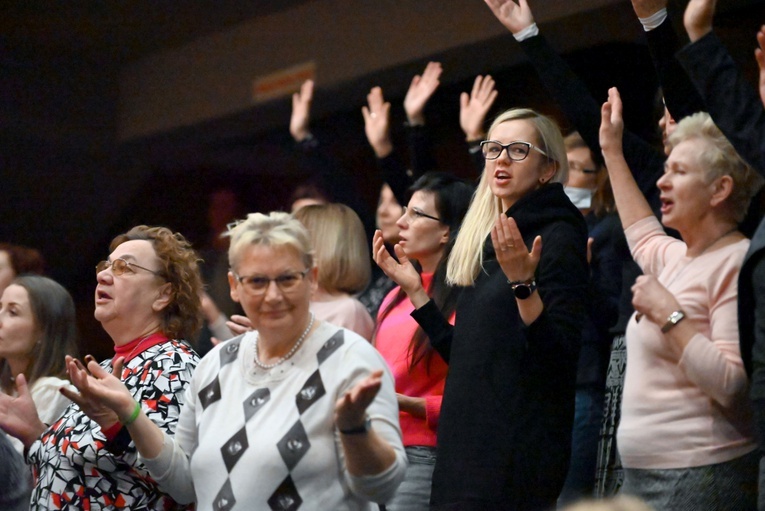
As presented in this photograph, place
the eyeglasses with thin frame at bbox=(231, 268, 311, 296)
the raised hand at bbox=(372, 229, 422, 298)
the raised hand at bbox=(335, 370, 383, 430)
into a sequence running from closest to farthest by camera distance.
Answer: the raised hand at bbox=(335, 370, 383, 430) → the eyeglasses with thin frame at bbox=(231, 268, 311, 296) → the raised hand at bbox=(372, 229, 422, 298)

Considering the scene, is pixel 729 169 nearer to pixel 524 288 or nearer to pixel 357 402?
pixel 524 288

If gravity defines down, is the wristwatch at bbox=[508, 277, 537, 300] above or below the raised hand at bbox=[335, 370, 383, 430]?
above

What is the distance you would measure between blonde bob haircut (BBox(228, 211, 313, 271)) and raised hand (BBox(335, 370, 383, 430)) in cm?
37

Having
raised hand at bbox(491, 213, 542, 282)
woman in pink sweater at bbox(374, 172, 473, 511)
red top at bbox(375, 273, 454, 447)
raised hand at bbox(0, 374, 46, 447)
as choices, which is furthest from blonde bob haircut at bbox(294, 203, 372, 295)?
raised hand at bbox(491, 213, 542, 282)

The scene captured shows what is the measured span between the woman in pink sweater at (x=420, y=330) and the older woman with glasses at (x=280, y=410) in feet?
2.07

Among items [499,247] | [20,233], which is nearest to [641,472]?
[499,247]

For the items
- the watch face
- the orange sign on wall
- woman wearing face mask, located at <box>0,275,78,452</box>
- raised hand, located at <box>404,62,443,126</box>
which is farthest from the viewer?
the orange sign on wall

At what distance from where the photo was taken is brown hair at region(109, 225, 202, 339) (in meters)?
2.88

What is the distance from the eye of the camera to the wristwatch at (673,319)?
226cm

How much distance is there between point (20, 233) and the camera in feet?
20.9

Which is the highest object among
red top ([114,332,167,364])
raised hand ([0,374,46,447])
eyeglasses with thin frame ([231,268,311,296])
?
eyeglasses with thin frame ([231,268,311,296])

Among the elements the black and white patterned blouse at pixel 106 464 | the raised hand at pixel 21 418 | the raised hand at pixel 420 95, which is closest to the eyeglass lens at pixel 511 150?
the black and white patterned blouse at pixel 106 464

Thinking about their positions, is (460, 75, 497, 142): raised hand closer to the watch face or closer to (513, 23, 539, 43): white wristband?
(513, 23, 539, 43): white wristband

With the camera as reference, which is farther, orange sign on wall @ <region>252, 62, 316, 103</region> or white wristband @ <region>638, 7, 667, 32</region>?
orange sign on wall @ <region>252, 62, 316, 103</region>
